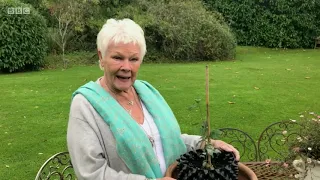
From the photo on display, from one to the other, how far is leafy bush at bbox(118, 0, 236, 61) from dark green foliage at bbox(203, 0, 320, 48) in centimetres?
467

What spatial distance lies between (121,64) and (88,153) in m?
0.45

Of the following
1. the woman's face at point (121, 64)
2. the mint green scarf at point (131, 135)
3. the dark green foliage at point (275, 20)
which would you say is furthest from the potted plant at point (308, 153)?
the dark green foliage at point (275, 20)

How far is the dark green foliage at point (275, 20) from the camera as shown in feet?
59.0

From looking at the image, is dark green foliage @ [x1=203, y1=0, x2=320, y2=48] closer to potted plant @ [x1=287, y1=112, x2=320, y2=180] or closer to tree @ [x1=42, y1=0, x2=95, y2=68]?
tree @ [x1=42, y1=0, x2=95, y2=68]

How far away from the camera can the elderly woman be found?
67.8 inches

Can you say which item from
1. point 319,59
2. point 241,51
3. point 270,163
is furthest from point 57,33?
point 270,163

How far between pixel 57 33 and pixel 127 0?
2.88m

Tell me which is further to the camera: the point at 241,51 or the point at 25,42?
the point at 241,51

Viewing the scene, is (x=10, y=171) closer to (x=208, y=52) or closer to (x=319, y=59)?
(x=208, y=52)

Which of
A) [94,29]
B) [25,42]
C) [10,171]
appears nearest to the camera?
[10,171]

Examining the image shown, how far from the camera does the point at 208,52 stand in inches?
537

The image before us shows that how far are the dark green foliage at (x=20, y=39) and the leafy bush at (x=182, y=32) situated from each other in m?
3.17

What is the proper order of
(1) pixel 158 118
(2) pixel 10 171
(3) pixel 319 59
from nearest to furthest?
(1) pixel 158 118, (2) pixel 10 171, (3) pixel 319 59

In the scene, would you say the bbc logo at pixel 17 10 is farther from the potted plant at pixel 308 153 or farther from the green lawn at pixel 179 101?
the potted plant at pixel 308 153
